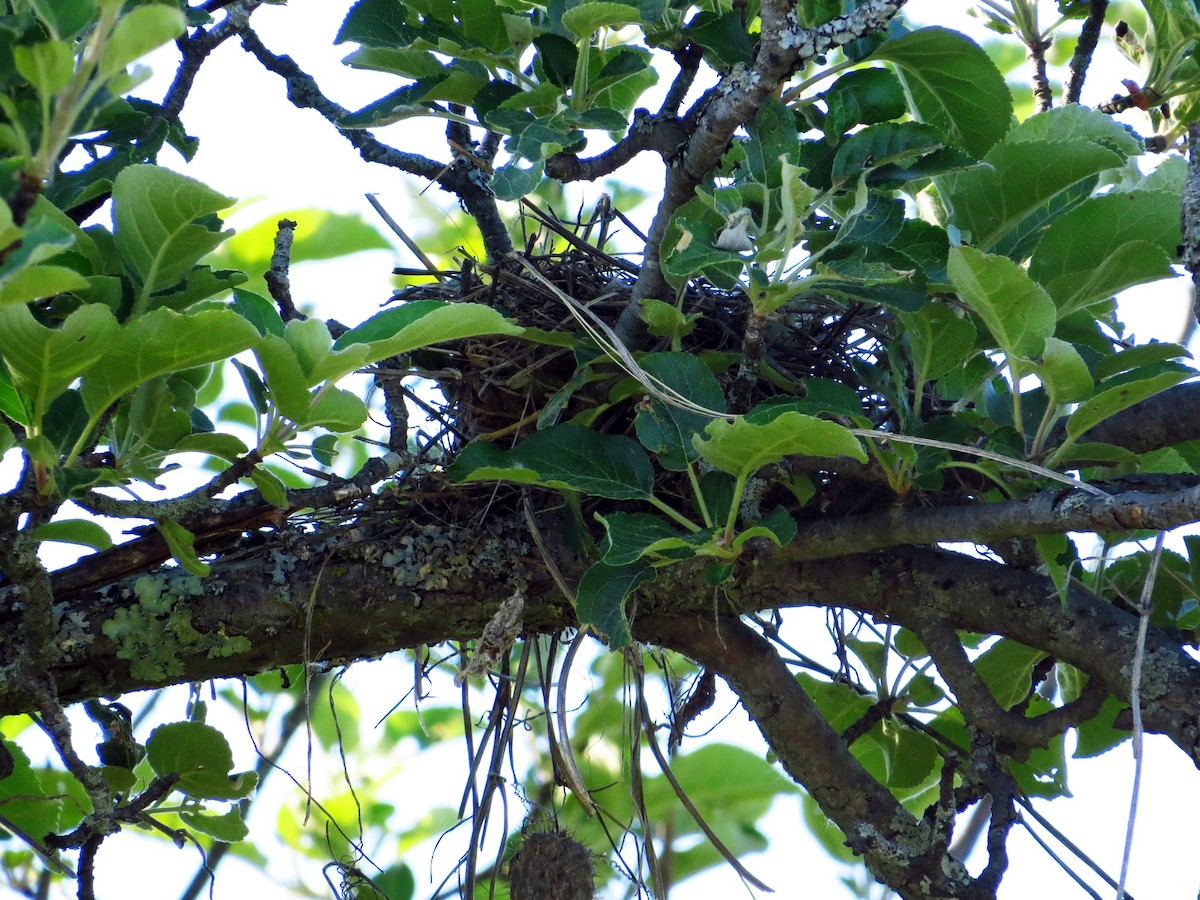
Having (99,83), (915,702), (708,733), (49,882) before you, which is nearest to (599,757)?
(708,733)

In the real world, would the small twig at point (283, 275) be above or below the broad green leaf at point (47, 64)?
above

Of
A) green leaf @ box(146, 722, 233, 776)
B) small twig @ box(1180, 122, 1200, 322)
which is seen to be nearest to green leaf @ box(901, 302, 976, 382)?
small twig @ box(1180, 122, 1200, 322)

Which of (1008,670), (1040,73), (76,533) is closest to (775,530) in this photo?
(1008,670)

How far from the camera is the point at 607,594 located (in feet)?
3.11

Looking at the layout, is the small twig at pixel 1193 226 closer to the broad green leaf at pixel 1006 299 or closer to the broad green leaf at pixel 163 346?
the broad green leaf at pixel 1006 299

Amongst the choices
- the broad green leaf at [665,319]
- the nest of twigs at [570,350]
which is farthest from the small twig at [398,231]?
the broad green leaf at [665,319]

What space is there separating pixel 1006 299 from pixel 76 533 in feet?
2.80

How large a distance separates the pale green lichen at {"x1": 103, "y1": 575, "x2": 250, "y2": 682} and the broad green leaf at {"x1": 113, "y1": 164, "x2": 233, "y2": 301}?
0.33 meters

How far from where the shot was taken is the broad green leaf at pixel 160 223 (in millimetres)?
769

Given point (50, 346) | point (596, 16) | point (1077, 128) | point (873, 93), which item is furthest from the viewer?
point (1077, 128)

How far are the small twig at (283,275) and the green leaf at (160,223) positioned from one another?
28 centimetres

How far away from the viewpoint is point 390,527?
1127 mm

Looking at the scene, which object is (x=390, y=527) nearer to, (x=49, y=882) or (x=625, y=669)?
(x=625, y=669)

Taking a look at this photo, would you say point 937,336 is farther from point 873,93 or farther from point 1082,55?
point 1082,55
